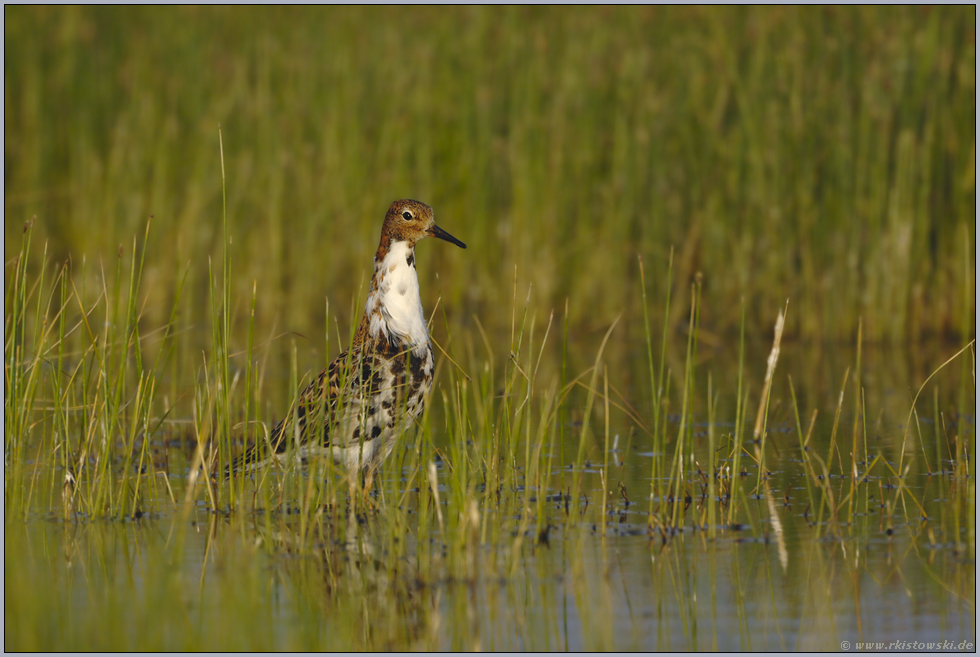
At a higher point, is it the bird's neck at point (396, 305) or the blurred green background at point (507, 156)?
the blurred green background at point (507, 156)

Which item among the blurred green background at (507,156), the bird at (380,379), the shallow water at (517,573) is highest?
the blurred green background at (507,156)

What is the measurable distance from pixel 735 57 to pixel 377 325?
5.89 metres

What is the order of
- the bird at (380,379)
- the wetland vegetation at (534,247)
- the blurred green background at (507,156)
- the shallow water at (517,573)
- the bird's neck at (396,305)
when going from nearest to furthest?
1. the shallow water at (517,573)
2. the wetland vegetation at (534,247)
3. the bird at (380,379)
4. the bird's neck at (396,305)
5. the blurred green background at (507,156)

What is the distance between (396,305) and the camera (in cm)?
608

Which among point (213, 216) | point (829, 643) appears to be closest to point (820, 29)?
point (213, 216)

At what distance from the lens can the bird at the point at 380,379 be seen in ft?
18.9

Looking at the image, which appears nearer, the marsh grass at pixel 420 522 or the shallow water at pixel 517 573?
the shallow water at pixel 517 573

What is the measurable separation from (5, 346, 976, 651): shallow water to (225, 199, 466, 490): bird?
0.91 ft

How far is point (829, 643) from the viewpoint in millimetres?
4008

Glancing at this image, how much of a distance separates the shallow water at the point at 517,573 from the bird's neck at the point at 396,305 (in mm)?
732

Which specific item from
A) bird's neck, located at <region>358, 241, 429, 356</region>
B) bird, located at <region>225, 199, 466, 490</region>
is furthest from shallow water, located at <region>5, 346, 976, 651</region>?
bird's neck, located at <region>358, 241, 429, 356</region>

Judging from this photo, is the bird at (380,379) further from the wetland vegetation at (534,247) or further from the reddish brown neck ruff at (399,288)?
the wetland vegetation at (534,247)

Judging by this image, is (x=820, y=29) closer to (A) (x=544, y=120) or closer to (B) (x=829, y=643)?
(A) (x=544, y=120)

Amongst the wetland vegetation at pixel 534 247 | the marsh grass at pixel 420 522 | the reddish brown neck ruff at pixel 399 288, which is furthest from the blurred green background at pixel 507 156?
the reddish brown neck ruff at pixel 399 288
